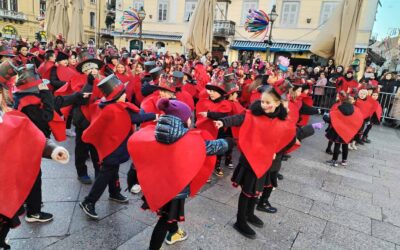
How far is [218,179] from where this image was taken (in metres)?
5.30

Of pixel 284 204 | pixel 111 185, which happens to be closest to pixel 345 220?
pixel 284 204

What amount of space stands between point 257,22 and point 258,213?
24354mm

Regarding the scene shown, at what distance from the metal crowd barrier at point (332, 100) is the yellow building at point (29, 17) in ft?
136

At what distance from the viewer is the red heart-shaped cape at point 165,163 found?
2.62 meters

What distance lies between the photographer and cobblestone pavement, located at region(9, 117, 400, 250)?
333 centimetres

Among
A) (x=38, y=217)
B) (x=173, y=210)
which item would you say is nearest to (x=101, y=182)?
(x=38, y=217)

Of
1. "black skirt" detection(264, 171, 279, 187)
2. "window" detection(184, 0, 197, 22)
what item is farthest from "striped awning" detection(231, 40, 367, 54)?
"black skirt" detection(264, 171, 279, 187)

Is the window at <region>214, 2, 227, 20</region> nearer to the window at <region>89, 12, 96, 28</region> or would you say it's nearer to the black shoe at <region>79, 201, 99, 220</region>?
the black shoe at <region>79, 201, 99, 220</region>

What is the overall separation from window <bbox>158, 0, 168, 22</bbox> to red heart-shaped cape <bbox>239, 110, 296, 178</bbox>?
102ft

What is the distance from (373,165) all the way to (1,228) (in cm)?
703

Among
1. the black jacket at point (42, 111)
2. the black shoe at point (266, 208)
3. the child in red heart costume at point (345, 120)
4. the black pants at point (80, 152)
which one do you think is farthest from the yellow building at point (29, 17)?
the black shoe at point (266, 208)

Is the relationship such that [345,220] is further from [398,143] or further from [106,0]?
Answer: [106,0]

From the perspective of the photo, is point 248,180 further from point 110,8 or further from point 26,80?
point 110,8

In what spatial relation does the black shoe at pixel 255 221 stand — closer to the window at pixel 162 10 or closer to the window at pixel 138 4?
the window at pixel 162 10
